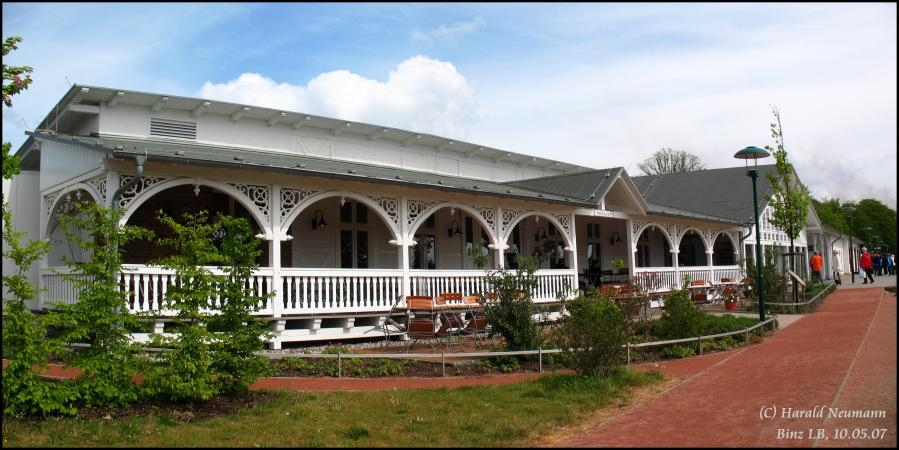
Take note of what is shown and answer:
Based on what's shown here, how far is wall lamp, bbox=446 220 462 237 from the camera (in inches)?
781

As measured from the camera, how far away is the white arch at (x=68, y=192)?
471 inches

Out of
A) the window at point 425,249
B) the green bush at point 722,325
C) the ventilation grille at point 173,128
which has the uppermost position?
the ventilation grille at point 173,128

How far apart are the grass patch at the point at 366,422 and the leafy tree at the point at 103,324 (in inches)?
18.4

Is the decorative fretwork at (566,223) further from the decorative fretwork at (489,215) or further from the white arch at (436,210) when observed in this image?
the white arch at (436,210)

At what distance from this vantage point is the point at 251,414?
24.4 feet

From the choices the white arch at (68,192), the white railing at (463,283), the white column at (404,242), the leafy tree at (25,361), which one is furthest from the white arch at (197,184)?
the leafy tree at (25,361)

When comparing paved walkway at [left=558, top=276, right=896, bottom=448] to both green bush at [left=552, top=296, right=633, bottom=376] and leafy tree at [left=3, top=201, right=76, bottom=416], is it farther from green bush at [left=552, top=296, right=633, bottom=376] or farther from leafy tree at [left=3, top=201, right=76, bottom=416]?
leafy tree at [left=3, top=201, right=76, bottom=416]

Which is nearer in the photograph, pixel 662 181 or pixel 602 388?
pixel 602 388

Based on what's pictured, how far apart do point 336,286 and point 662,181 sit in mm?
28857

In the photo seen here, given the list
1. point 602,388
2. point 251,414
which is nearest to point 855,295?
point 602,388

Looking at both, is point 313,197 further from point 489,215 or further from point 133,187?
point 489,215

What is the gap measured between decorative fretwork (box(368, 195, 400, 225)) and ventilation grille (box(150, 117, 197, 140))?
197 inches

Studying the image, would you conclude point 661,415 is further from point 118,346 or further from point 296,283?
point 296,283

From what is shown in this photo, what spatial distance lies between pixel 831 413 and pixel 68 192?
43.0 feet
